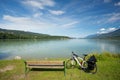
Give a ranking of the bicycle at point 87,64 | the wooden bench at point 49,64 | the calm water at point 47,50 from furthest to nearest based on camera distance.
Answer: the calm water at point 47,50
the bicycle at point 87,64
the wooden bench at point 49,64

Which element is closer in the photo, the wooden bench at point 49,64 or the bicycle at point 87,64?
the wooden bench at point 49,64

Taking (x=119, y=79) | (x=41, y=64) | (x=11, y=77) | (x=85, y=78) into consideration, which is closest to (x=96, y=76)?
(x=85, y=78)

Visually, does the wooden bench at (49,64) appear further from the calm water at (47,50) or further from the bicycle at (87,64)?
the calm water at (47,50)

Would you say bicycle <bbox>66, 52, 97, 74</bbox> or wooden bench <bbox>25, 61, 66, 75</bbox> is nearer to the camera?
wooden bench <bbox>25, 61, 66, 75</bbox>

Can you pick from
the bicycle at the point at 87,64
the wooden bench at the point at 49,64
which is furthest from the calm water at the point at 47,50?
the wooden bench at the point at 49,64

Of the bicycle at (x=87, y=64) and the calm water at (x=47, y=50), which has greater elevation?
the bicycle at (x=87, y=64)

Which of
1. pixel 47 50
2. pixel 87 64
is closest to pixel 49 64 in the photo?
pixel 87 64

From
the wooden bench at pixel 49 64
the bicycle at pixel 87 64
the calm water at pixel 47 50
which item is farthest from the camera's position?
the calm water at pixel 47 50

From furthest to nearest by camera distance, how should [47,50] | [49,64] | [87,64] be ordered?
[47,50]
[87,64]
[49,64]

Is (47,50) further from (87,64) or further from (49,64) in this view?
(49,64)

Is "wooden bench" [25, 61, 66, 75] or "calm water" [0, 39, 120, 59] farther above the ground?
"wooden bench" [25, 61, 66, 75]

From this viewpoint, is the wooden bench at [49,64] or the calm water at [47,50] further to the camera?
the calm water at [47,50]

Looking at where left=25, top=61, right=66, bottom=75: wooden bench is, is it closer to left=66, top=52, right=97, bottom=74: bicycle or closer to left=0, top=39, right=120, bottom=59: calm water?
left=66, top=52, right=97, bottom=74: bicycle

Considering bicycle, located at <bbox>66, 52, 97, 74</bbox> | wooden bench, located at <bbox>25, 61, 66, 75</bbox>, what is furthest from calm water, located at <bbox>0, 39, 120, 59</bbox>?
wooden bench, located at <bbox>25, 61, 66, 75</bbox>
